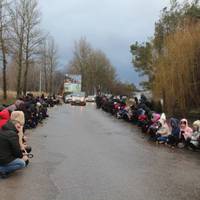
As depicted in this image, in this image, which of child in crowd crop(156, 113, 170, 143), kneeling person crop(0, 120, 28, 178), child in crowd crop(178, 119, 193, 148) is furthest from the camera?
child in crowd crop(156, 113, 170, 143)

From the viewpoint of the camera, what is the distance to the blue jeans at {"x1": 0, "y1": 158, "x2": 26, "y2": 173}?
33.6 feet

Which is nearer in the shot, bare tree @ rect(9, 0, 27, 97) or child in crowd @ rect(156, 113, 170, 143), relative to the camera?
child in crowd @ rect(156, 113, 170, 143)

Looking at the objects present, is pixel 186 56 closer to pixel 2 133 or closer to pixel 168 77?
pixel 168 77

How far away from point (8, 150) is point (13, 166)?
0.51 meters

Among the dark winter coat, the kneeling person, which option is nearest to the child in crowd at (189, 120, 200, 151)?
the kneeling person

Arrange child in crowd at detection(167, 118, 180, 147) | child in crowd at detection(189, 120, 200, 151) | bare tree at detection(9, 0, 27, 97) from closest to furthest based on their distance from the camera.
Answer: child in crowd at detection(189, 120, 200, 151) → child in crowd at detection(167, 118, 180, 147) → bare tree at detection(9, 0, 27, 97)

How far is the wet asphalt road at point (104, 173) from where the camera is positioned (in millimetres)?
8805

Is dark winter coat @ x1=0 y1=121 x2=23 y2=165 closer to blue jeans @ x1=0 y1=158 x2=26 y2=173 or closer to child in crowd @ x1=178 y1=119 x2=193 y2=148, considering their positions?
blue jeans @ x1=0 y1=158 x2=26 y2=173

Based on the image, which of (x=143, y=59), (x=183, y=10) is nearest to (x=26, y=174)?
(x=183, y=10)

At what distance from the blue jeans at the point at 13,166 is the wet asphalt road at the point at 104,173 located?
0.18 m

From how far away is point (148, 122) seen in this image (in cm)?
2195

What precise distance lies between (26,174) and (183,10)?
4104 centimetres

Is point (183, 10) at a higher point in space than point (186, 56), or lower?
higher

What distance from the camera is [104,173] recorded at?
1093cm
